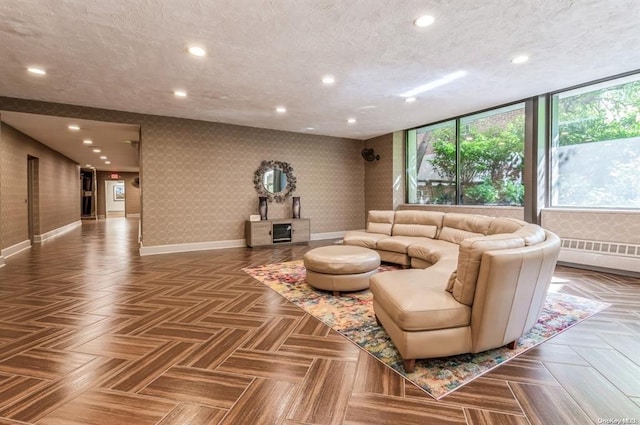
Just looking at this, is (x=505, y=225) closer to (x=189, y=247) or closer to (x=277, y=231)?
(x=277, y=231)

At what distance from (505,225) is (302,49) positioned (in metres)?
2.85

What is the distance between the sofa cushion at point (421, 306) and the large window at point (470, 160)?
4128 millimetres

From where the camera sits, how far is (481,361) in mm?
2004

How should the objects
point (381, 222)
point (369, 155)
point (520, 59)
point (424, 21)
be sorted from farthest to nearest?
point (369, 155)
point (381, 222)
point (520, 59)
point (424, 21)

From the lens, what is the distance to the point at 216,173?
21.0 ft

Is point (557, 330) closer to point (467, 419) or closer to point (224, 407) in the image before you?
point (467, 419)

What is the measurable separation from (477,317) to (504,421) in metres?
0.53

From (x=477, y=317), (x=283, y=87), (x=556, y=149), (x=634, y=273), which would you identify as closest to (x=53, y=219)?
(x=283, y=87)

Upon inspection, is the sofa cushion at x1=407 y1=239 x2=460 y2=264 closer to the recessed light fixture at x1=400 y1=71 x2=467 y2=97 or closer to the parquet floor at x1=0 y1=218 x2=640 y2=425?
the parquet floor at x1=0 y1=218 x2=640 y2=425

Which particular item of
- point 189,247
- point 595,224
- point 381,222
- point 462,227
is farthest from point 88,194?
point 595,224

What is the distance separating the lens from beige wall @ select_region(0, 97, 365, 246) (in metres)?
5.70

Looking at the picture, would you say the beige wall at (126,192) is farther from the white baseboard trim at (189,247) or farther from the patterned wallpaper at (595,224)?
the patterned wallpaper at (595,224)

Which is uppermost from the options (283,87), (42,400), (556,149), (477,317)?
(283,87)

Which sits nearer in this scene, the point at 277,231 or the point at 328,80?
the point at 328,80
